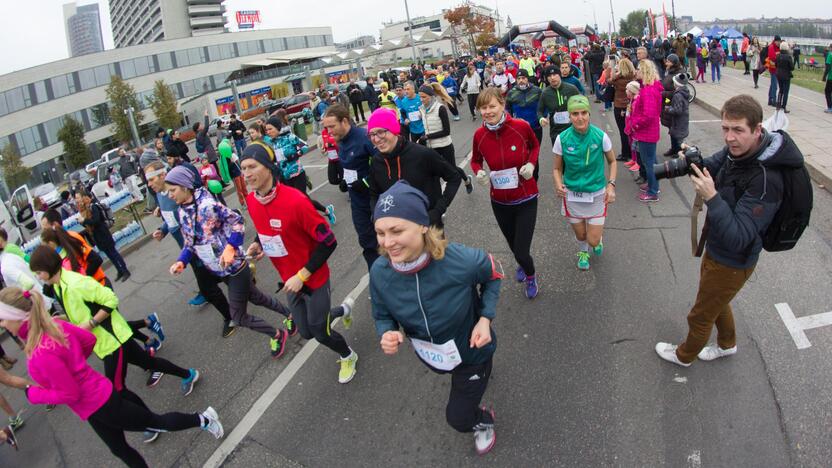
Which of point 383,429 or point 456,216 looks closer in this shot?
point 383,429

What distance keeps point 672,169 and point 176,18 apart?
364 ft

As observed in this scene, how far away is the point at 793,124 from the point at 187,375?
1261cm

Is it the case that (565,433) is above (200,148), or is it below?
below

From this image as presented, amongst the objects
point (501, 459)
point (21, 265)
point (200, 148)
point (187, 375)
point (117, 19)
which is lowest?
point (501, 459)

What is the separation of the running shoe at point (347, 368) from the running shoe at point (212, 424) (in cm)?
101

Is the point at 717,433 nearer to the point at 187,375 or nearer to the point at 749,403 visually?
the point at 749,403

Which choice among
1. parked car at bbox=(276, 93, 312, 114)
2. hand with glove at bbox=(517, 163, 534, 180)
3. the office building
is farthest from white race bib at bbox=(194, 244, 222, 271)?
the office building

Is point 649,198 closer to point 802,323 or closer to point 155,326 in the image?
point 802,323

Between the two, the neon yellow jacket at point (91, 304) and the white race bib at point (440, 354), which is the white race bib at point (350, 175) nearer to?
the neon yellow jacket at point (91, 304)

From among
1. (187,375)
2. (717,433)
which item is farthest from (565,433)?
(187,375)

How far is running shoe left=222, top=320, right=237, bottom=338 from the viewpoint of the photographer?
5281mm

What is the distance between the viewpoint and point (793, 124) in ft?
33.4

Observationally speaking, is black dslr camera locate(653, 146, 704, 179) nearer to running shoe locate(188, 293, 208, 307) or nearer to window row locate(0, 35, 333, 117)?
running shoe locate(188, 293, 208, 307)

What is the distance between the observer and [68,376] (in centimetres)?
287
